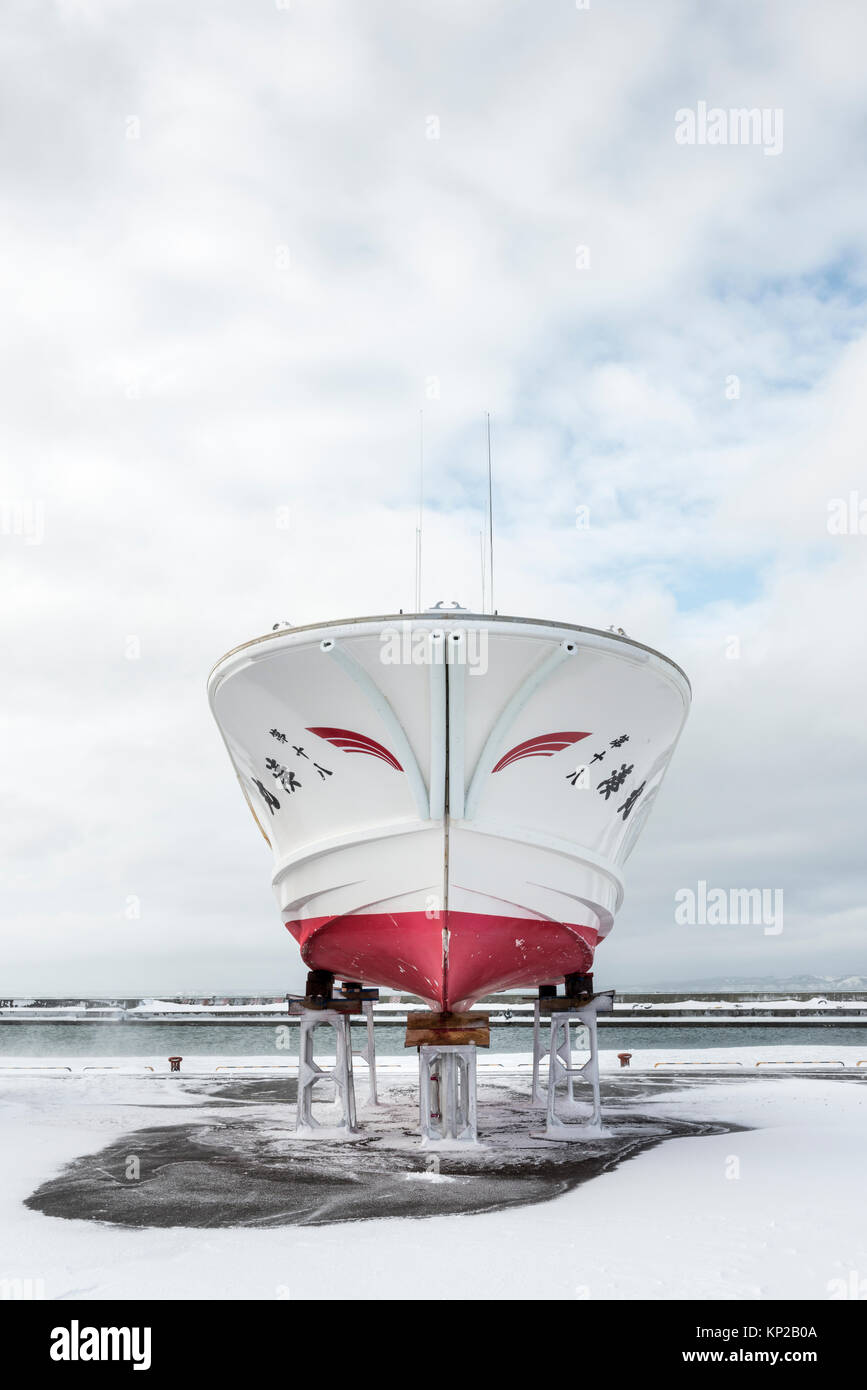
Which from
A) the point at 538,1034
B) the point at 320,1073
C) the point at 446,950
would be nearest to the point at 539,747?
the point at 446,950

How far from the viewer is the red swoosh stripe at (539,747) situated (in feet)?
30.8

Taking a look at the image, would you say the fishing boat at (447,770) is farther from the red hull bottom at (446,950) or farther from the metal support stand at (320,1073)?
the metal support stand at (320,1073)

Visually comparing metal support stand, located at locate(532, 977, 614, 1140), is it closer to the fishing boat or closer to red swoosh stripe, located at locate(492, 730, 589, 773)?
the fishing boat

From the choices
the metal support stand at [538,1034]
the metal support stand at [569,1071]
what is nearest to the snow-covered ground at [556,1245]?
the metal support stand at [569,1071]

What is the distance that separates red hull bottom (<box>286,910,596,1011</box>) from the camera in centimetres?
938

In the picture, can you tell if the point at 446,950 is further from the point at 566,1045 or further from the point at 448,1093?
the point at 566,1045

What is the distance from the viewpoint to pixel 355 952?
406 inches

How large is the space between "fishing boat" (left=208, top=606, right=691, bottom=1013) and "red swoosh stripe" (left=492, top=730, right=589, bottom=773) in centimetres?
2

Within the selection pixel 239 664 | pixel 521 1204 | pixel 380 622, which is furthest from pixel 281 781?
pixel 521 1204

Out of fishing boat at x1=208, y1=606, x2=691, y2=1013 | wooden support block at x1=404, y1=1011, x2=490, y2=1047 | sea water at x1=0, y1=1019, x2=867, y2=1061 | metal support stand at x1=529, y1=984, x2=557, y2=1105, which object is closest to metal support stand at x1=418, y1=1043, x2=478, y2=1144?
wooden support block at x1=404, y1=1011, x2=490, y2=1047

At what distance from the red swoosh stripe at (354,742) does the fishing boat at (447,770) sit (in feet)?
0.05

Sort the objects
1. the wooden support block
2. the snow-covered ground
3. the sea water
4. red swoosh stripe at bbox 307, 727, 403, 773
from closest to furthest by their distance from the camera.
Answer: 1. the snow-covered ground
2. red swoosh stripe at bbox 307, 727, 403, 773
3. the wooden support block
4. the sea water

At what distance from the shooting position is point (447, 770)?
9227 mm

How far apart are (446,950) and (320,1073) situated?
124 inches
